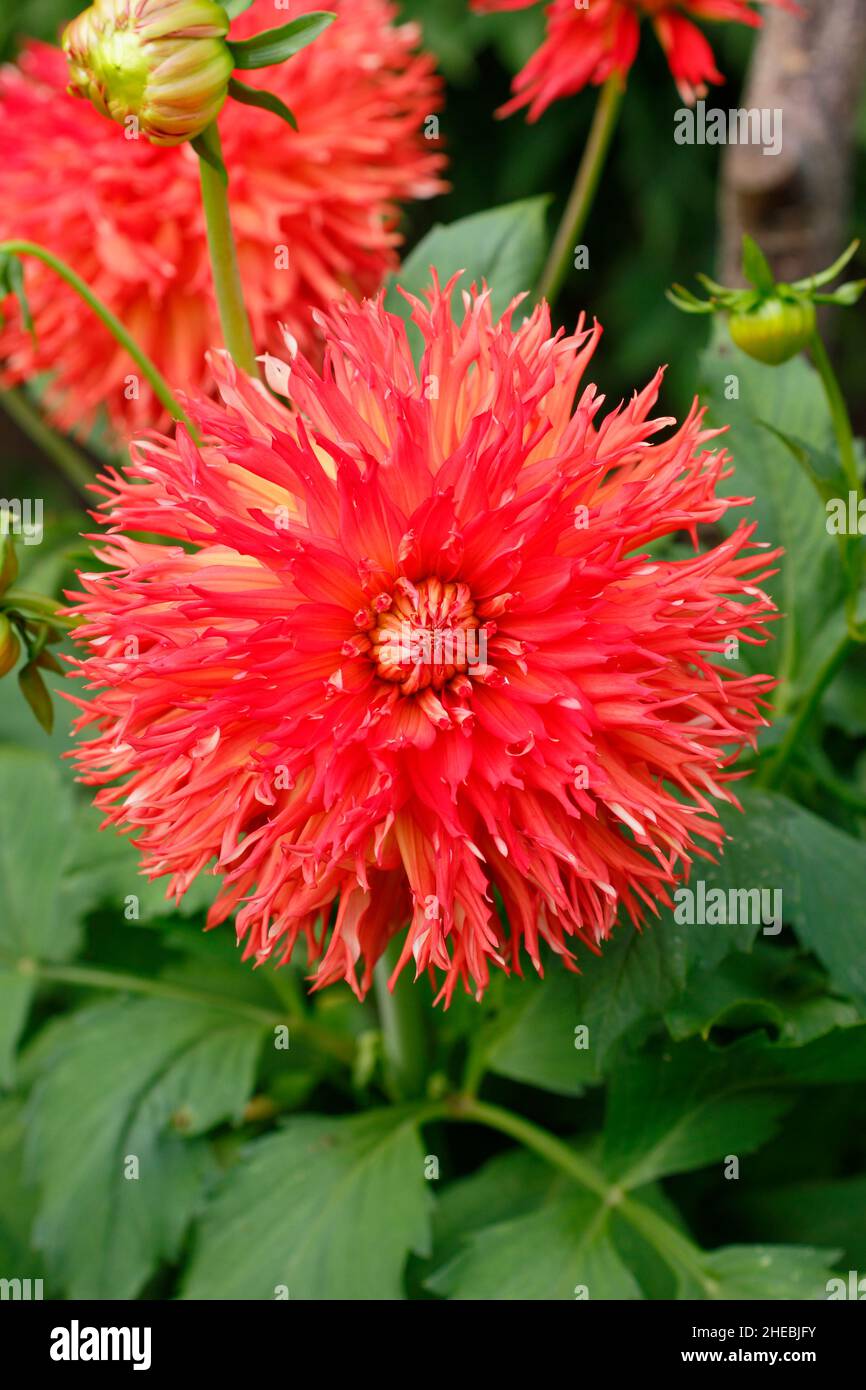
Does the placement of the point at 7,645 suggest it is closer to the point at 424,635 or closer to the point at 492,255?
the point at 424,635

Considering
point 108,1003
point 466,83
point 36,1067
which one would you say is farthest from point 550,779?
point 466,83

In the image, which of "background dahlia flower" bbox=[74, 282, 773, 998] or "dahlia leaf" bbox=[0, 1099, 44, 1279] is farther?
"dahlia leaf" bbox=[0, 1099, 44, 1279]

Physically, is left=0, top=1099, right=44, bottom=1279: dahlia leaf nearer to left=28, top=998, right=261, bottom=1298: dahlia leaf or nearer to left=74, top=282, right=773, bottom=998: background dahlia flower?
left=28, top=998, right=261, bottom=1298: dahlia leaf

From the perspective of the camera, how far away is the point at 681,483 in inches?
23.4

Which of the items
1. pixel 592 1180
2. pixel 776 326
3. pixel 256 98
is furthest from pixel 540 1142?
pixel 256 98

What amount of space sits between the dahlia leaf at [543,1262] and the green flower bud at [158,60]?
626 millimetres

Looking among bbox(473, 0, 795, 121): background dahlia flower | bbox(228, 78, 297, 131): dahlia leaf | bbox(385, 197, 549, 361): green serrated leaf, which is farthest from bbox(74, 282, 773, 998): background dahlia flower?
bbox(473, 0, 795, 121): background dahlia flower

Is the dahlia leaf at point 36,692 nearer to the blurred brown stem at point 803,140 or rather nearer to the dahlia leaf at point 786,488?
the dahlia leaf at point 786,488

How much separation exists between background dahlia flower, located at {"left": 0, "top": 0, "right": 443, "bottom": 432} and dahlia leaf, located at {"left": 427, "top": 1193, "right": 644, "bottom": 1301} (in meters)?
0.56

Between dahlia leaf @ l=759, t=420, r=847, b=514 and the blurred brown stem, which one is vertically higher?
the blurred brown stem

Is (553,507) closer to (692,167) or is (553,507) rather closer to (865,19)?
(865,19)

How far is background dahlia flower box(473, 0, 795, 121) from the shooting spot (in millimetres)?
873

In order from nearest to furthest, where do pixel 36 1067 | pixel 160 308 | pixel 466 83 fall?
pixel 160 308 < pixel 36 1067 < pixel 466 83

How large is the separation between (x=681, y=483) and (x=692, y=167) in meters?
1.58
